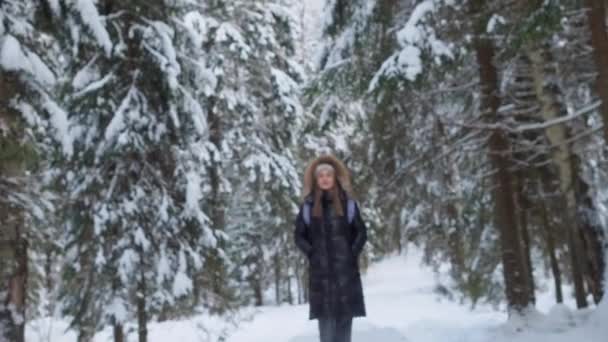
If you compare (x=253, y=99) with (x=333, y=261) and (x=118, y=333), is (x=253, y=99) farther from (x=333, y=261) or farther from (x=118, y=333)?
(x=333, y=261)

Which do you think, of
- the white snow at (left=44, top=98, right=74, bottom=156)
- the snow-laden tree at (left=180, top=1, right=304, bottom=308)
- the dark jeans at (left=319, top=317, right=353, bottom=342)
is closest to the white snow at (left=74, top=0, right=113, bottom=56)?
the white snow at (left=44, top=98, right=74, bottom=156)

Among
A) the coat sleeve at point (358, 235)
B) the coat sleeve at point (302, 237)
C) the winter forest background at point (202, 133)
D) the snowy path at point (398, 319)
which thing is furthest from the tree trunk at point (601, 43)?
the snowy path at point (398, 319)

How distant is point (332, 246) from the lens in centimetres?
530

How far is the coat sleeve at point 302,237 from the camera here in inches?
211

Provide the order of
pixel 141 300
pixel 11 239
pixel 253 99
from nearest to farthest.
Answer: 1. pixel 11 239
2. pixel 141 300
3. pixel 253 99

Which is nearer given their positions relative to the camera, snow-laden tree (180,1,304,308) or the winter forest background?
the winter forest background

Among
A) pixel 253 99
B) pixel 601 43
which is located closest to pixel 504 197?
pixel 601 43

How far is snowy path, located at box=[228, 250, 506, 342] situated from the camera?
9.42m

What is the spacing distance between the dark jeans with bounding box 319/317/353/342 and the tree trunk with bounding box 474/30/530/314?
4450mm

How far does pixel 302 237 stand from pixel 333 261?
347 mm

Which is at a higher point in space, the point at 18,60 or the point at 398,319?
the point at 18,60

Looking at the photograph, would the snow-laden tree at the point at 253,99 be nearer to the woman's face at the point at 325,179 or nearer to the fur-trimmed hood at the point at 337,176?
the fur-trimmed hood at the point at 337,176

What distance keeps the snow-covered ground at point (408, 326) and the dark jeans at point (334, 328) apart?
307 centimetres

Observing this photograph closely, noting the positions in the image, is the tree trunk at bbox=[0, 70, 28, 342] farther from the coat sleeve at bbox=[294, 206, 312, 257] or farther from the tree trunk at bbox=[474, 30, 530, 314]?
the tree trunk at bbox=[474, 30, 530, 314]
